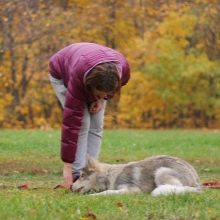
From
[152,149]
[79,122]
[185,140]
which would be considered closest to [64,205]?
[79,122]

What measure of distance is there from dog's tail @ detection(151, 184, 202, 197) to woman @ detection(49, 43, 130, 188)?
1.03m

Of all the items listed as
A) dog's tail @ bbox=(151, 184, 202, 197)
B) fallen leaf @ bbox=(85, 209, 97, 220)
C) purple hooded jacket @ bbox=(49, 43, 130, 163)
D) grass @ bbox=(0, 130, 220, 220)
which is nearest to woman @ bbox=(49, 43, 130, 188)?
purple hooded jacket @ bbox=(49, 43, 130, 163)

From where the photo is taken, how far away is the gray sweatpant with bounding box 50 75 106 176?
791cm

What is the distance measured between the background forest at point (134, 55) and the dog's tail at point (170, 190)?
18.7 metres

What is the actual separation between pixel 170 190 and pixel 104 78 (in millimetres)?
1279

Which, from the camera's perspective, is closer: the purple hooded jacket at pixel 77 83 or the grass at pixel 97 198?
the grass at pixel 97 198

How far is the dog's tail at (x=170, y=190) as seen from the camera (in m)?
6.97

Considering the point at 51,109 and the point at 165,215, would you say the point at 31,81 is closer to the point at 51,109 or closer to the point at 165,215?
the point at 51,109

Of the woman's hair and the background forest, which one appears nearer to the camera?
the woman's hair

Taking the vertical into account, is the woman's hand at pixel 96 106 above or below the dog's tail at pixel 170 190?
above

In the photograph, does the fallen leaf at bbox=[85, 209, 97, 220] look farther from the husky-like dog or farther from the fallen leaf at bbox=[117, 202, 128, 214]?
the husky-like dog

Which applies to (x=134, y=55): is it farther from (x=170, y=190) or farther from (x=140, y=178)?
(x=170, y=190)

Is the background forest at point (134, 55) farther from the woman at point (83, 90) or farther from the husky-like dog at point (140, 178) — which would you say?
the husky-like dog at point (140, 178)

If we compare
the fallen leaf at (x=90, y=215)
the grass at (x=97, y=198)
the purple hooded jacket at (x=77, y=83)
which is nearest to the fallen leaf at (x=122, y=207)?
the grass at (x=97, y=198)
